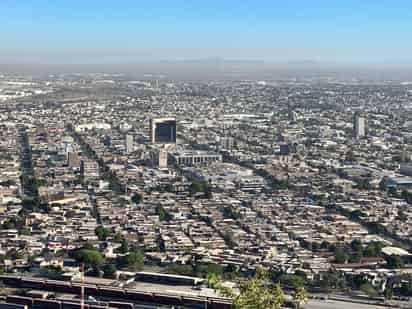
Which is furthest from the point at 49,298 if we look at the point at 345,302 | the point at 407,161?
the point at 407,161

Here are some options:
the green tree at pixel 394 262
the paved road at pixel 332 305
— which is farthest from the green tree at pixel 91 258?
the green tree at pixel 394 262

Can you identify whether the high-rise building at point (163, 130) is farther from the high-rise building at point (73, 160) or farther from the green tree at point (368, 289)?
the green tree at point (368, 289)

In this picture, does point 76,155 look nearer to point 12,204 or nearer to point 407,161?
point 12,204

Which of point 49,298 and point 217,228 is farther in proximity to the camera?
point 217,228

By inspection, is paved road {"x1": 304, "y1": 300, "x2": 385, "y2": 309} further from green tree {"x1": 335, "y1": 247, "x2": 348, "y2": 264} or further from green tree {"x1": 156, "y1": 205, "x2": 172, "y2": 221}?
green tree {"x1": 156, "y1": 205, "x2": 172, "y2": 221}

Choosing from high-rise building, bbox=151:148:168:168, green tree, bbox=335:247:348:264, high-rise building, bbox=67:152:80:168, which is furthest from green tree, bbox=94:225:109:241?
high-rise building, bbox=151:148:168:168

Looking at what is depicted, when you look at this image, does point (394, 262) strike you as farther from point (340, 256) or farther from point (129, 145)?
point (129, 145)
